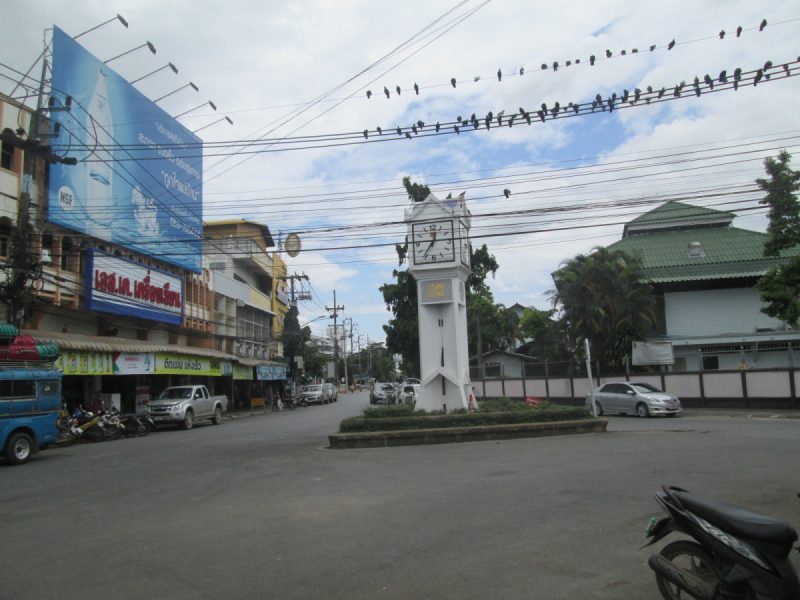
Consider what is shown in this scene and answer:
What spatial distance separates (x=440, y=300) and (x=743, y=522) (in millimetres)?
14702

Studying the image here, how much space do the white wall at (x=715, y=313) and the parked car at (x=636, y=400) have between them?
12.5 metres

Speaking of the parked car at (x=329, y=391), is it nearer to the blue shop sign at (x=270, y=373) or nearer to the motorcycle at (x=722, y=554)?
the blue shop sign at (x=270, y=373)

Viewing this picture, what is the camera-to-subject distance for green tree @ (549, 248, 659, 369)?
30781 mm

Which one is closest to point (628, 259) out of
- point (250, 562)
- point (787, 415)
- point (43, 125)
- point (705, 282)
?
point (705, 282)

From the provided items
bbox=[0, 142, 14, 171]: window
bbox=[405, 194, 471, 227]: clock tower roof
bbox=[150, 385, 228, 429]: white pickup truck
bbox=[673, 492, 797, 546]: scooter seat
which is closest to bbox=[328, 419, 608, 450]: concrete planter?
bbox=[405, 194, 471, 227]: clock tower roof

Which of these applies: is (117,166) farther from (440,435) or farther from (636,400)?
(636,400)

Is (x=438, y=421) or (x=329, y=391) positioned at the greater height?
(x=438, y=421)

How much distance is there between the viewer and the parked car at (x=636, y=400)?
73.4ft

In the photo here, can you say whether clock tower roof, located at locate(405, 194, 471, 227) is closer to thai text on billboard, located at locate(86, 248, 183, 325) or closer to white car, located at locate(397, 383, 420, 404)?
thai text on billboard, located at locate(86, 248, 183, 325)

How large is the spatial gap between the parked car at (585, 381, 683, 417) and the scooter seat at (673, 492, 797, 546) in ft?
64.5

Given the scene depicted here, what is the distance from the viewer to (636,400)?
23141 millimetres

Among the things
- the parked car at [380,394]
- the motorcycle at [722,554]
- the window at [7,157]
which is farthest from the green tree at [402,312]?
the motorcycle at [722,554]

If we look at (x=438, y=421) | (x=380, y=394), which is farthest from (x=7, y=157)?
(x=380, y=394)

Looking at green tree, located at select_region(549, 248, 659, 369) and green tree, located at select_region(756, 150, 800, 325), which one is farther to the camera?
green tree, located at select_region(549, 248, 659, 369)
